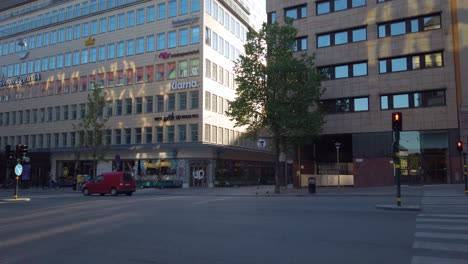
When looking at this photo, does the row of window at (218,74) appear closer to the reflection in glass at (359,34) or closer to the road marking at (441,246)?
the reflection in glass at (359,34)

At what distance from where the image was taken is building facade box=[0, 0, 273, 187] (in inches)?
1961

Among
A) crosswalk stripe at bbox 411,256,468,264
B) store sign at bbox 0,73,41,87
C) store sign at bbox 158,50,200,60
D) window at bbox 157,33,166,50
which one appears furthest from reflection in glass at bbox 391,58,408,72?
store sign at bbox 0,73,41,87

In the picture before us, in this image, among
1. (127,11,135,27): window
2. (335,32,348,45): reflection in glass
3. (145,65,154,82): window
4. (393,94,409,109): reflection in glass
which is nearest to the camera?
(393,94,409,109): reflection in glass

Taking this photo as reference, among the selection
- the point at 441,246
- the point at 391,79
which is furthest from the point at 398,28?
the point at 441,246

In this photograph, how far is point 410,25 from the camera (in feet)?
117

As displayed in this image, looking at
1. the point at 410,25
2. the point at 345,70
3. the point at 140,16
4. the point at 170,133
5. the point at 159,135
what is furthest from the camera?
the point at 140,16

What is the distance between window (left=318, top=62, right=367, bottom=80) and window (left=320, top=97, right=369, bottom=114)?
213 centimetres

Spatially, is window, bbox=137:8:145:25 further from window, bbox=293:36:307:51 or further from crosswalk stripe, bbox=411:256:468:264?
crosswalk stripe, bbox=411:256:468:264

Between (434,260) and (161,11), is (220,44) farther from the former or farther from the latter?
(434,260)

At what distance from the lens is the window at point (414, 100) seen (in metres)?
34.2

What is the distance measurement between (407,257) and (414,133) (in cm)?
2986

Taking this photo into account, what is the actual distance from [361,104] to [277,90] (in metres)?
8.79

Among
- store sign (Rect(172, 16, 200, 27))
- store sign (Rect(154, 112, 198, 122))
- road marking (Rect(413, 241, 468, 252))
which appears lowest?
road marking (Rect(413, 241, 468, 252))

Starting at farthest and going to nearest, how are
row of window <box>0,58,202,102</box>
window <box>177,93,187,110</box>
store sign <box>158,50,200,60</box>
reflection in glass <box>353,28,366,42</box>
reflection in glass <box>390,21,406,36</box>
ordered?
row of window <box>0,58,202,102</box>
window <box>177,93,187,110</box>
store sign <box>158,50,200,60</box>
reflection in glass <box>353,28,366,42</box>
reflection in glass <box>390,21,406,36</box>
